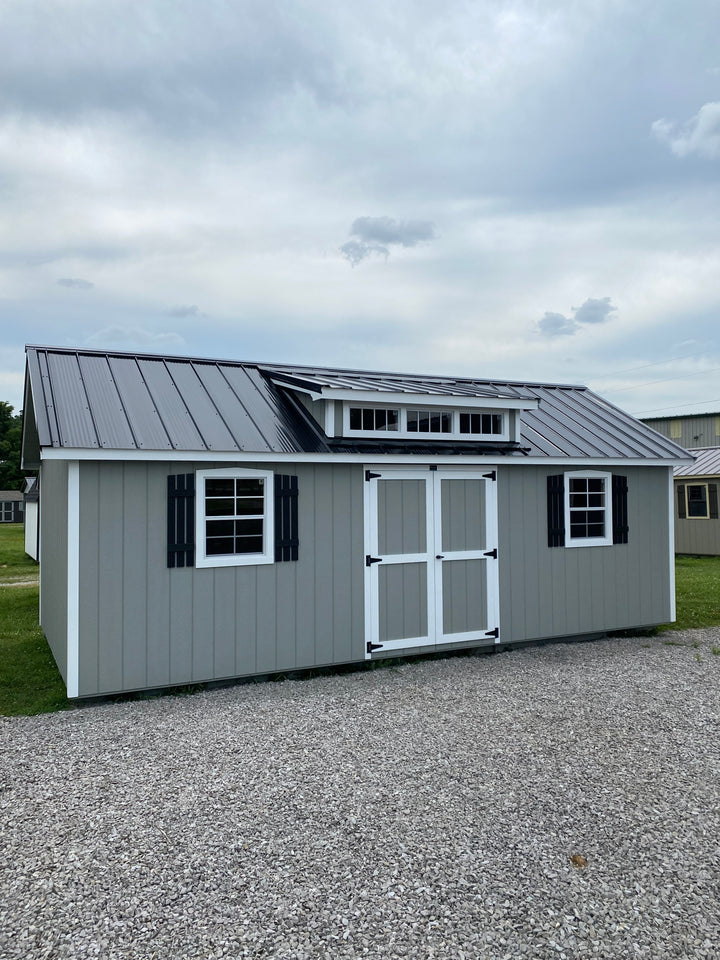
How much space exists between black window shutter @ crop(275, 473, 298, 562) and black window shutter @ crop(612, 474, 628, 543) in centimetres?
469

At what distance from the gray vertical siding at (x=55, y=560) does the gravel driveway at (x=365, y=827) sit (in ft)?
3.97

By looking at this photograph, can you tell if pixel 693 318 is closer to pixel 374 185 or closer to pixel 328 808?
pixel 374 185

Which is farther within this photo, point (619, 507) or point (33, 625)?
point (33, 625)

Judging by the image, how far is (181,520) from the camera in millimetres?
6344

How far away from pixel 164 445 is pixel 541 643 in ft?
18.5

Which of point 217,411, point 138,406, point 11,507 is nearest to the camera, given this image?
point 138,406

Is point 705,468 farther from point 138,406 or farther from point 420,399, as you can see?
point 138,406

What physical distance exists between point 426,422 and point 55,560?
483 cm

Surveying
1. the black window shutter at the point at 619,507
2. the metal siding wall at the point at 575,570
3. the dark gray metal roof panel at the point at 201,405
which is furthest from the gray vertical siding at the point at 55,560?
the black window shutter at the point at 619,507

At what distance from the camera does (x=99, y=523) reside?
19.8ft

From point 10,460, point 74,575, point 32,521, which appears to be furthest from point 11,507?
point 74,575

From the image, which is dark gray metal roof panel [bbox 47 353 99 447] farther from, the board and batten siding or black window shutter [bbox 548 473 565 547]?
black window shutter [bbox 548 473 565 547]

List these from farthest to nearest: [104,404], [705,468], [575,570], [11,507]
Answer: [11,507], [705,468], [575,570], [104,404]

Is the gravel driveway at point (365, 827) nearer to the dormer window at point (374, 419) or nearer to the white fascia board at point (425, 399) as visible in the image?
the dormer window at point (374, 419)
